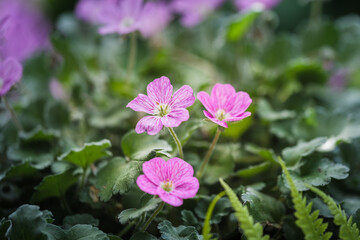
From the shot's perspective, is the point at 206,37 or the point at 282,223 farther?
the point at 206,37

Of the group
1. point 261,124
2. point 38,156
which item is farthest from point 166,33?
point 38,156

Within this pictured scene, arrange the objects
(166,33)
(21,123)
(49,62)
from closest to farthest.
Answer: (21,123) < (49,62) < (166,33)

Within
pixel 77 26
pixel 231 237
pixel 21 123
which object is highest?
pixel 77 26

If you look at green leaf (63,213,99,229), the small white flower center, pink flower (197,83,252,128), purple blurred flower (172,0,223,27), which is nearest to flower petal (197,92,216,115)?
pink flower (197,83,252,128)

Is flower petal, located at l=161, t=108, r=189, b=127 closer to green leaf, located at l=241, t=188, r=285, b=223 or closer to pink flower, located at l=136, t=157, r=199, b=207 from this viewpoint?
pink flower, located at l=136, t=157, r=199, b=207

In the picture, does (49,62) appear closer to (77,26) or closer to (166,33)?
(77,26)

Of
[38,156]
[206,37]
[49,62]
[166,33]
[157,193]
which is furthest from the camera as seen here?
[166,33]

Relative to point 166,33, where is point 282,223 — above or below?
below

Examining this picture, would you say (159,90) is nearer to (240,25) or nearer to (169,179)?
(169,179)
